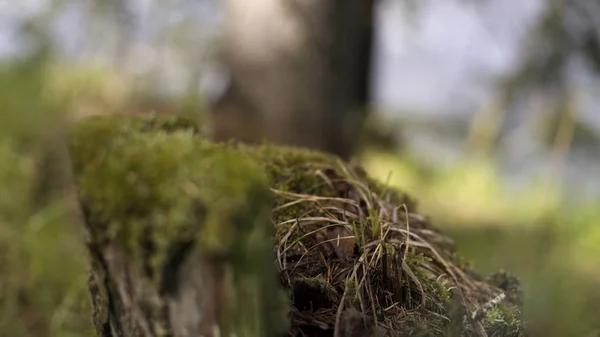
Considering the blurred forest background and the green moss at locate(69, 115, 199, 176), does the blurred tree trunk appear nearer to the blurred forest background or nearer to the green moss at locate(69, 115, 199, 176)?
the blurred forest background

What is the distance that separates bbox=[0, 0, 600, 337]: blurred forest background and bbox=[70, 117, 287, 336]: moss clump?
1279 millimetres

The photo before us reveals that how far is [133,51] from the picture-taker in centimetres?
473

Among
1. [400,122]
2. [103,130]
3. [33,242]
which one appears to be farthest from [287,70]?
[103,130]

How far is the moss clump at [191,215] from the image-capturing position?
63cm

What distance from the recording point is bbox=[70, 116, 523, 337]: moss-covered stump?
644 mm

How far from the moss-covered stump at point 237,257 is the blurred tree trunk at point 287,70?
7.80 feet

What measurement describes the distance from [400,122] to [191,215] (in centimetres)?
492

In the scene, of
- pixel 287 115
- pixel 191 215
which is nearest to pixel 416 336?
Result: pixel 191 215

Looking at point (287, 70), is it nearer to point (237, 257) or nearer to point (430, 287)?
point (430, 287)

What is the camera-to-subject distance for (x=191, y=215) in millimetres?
647

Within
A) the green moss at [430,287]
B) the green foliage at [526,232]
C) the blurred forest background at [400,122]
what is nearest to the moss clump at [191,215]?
the green moss at [430,287]

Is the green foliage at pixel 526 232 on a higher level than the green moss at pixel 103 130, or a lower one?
lower

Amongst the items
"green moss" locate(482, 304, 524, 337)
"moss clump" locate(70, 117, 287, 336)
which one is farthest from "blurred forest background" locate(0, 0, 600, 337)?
"moss clump" locate(70, 117, 287, 336)

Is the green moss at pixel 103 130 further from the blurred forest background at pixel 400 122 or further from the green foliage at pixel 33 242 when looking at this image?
the blurred forest background at pixel 400 122
